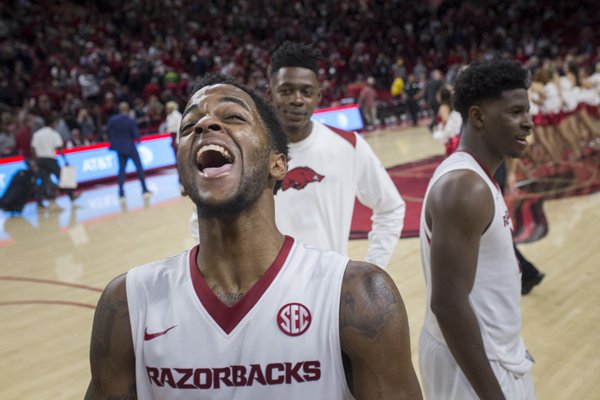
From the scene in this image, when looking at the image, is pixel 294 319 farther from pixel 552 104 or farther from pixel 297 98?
pixel 552 104

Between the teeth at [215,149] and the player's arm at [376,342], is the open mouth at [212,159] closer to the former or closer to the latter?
the teeth at [215,149]

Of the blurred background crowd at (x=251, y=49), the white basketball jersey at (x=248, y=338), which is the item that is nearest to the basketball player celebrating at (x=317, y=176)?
the white basketball jersey at (x=248, y=338)

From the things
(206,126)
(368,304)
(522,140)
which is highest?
(206,126)

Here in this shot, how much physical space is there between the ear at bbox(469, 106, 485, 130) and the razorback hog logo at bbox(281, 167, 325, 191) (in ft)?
2.58

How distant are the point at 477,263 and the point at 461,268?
0.09m

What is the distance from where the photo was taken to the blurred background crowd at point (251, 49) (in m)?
15.0

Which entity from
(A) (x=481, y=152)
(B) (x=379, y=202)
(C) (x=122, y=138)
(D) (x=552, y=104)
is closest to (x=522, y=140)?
(A) (x=481, y=152)

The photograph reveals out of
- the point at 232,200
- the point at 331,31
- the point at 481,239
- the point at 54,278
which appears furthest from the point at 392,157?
the point at 331,31

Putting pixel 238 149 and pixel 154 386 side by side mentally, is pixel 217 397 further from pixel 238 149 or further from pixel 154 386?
pixel 238 149

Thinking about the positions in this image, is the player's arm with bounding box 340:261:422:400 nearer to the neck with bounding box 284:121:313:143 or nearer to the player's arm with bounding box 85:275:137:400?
the player's arm with bounding box 85:275:137:400

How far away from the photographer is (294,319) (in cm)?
138

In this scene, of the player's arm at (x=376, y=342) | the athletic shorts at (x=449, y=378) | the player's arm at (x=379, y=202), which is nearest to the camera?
the player's arm at (x=376, y=342)

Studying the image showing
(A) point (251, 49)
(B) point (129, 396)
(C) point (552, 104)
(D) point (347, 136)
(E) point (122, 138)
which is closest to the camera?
(B) point (129, 396)

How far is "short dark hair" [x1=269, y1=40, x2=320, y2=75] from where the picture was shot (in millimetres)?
3158
